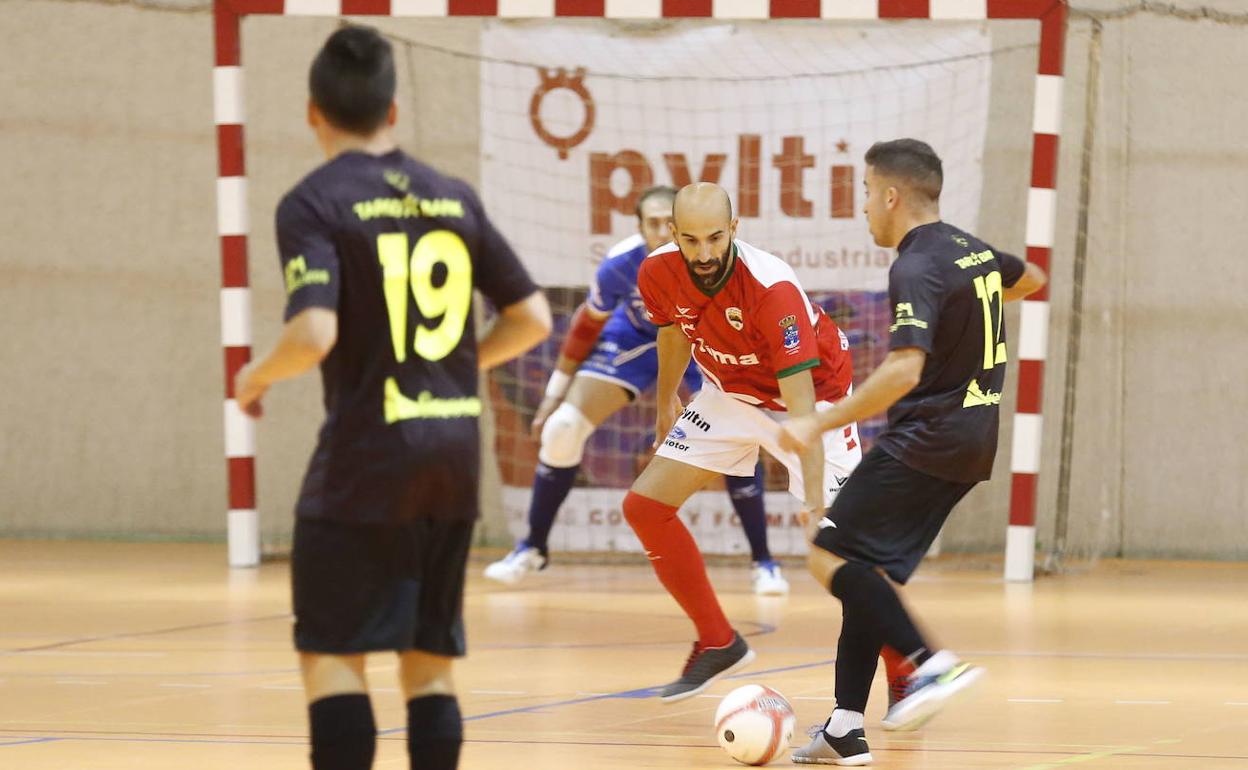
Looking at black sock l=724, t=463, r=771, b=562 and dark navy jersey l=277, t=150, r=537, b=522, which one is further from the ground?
dark navy jersey l=277, t=150, r=537, b=522

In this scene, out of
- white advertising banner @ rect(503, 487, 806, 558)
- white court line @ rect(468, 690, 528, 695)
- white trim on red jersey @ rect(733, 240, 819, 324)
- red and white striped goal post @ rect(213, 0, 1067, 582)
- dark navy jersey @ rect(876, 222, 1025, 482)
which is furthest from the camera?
white advertising banner @ rect(503, 487, 806, 558)

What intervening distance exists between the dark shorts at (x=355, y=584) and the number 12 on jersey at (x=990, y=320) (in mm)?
2094

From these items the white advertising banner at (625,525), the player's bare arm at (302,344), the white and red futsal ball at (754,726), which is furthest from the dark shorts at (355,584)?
the white advertising banner at (625,525)

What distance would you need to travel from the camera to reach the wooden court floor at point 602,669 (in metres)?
5.06

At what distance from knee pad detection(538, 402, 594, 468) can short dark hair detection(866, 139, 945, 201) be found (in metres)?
4.24

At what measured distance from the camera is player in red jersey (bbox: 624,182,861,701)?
5555 millimetres

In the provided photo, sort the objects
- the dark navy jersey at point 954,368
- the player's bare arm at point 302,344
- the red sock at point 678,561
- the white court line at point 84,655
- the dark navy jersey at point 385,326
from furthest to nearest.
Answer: the white court line at point 84,655 < the red sock at point 678,561 < the dark navy jersey at point 954,368 < the dark navy jersey at point 385,326 < the player's bare arm at point 302,344

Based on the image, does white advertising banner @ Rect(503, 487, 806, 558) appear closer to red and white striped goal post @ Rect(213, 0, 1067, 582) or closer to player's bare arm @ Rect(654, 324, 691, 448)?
red and white striped goal post @ Rect(213, 0, 1067, 582)

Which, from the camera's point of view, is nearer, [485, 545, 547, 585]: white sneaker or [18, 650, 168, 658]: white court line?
[18, 650, 168, 658]: white court line

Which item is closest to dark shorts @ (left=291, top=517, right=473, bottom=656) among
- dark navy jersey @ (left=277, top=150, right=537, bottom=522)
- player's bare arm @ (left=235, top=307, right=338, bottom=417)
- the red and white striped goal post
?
dark navy jersey @ (left=277, top=150, right=537, bottom=522)

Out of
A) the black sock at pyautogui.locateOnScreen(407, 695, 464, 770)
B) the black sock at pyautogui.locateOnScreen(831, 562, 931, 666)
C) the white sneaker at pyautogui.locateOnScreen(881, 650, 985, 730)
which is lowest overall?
the white sneaker at pyautogui.locateOnScreen(881, 650, 985, 730)

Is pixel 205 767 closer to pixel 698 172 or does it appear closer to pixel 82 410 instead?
pixel 698 172

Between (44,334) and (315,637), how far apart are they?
28.7 ft

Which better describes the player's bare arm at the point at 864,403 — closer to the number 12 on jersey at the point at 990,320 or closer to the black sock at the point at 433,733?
the number 12 on jersey at the point at 990,320
